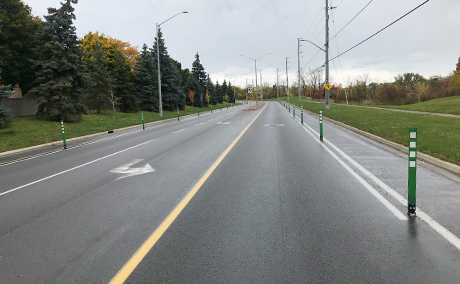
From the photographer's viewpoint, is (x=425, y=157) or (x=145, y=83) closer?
(x=425, y=157)

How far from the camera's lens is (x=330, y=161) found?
31.8ft

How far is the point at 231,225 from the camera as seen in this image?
4.80m

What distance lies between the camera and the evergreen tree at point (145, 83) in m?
48.6

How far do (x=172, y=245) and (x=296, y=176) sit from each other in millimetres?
4381

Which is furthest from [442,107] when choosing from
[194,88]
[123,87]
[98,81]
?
[194,88]

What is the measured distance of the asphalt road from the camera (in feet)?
11.6

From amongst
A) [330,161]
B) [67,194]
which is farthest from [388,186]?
[67,194]

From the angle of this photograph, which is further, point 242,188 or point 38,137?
point 38,137

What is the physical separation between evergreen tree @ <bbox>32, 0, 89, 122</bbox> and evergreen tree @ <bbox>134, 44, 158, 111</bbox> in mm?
18454

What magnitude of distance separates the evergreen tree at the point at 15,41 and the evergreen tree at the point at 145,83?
1639 centimetres

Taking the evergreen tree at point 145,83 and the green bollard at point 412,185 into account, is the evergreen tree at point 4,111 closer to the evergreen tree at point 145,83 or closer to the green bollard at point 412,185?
the green bollard at point 412,185

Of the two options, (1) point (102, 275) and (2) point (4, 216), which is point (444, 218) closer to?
(1) point (102, 275)

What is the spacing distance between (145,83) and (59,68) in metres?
21.4

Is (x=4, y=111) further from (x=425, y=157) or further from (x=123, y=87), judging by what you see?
(x=123, y=87)
